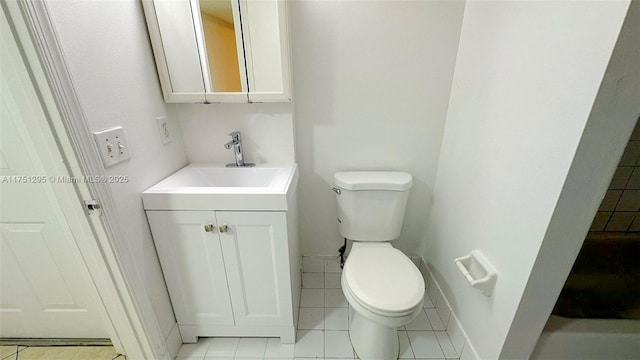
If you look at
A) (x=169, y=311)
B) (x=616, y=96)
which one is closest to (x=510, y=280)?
(x=616, y=96)

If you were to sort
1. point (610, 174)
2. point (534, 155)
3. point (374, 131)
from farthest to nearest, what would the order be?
point (374, 131), point (534, 155), point (610, 174)

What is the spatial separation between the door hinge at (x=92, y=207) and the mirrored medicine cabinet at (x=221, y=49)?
0.60m

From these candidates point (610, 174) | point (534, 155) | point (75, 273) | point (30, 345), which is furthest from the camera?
point (30, 345)

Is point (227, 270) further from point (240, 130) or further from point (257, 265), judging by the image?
point (240, 130)

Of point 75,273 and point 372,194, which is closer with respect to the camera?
point 75,273

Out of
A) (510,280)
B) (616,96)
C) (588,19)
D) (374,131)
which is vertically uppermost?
(588,19)

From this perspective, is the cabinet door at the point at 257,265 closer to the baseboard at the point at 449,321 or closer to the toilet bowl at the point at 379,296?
the toilet bowl at the point at 379,296

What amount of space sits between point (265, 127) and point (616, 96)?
1.24 metres

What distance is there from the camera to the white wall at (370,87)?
3.81ft

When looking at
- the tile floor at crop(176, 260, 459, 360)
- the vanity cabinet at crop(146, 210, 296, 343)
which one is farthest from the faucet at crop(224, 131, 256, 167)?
the tile floor at crop(176, 260, 459, 360)

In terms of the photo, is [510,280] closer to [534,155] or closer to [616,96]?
[534,155]

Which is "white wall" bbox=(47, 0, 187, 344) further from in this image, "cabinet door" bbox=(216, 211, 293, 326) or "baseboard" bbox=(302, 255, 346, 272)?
"baseboard" bbox=(302, 255, 346, 272)

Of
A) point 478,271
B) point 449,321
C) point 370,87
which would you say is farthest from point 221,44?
point 449,321

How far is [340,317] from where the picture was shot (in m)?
1.36
